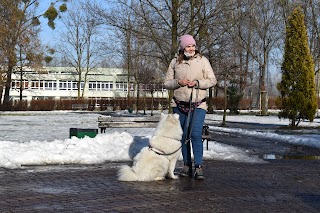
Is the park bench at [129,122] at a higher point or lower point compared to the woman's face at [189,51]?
lower

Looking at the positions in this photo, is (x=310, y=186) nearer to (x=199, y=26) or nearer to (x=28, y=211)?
(x=28, y=211)

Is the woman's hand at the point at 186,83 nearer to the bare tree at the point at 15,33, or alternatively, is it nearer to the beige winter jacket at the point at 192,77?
the beige winter jacket at the point at 192,77

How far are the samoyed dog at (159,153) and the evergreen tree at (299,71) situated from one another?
55.6 feet

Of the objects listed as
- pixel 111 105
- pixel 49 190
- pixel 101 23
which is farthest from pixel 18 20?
pixel 49 190

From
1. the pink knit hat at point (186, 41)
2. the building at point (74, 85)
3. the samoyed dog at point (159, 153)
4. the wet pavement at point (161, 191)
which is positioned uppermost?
the building at point (74, 85)

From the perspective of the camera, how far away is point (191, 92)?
7.50 metres

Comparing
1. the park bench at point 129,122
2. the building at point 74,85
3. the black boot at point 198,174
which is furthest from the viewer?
the building at point 74,85

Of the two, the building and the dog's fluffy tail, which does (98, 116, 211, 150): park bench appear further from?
the building

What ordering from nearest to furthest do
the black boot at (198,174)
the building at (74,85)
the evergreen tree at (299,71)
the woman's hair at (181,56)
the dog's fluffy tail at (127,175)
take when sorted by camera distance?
1. the dog's fluffy tail at (127,175)
2. the black boot at (198,174)
3. the woman's hair at (181,56)
4. the evergreen tree at (299,71)
5. the building at (74,85)

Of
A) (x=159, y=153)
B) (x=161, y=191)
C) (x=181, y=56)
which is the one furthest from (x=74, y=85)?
(x=161, y=191)

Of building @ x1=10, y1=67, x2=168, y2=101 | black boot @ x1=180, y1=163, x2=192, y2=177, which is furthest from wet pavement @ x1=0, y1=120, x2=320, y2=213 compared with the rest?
building @ x1=10, y1=67, x2=168, y2=101

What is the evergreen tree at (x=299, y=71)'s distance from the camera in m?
22.8

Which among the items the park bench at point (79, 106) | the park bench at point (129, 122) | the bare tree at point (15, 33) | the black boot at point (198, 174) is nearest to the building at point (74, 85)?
the park bench at point (79, 106)

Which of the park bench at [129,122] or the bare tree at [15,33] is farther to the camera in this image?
the bare tree at [15,33]
